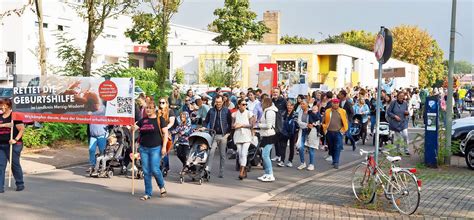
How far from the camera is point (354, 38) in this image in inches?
3777

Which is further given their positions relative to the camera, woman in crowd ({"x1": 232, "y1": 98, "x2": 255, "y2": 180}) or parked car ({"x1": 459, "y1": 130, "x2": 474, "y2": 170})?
parked car ({"x1": 459, "y1": 130, "x2": 474, "y2": 170})

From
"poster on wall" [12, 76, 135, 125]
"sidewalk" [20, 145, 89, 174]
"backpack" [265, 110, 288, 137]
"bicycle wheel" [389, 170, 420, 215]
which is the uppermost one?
"poster on wall" [12, 76, 135, 125]

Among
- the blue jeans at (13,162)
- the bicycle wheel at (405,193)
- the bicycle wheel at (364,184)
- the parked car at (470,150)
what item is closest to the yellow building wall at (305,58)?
the parked car at (470,150)

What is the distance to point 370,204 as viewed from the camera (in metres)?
9.37

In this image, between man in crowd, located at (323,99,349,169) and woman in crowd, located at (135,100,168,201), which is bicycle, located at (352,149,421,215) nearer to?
woman in crowd, located at (135,100,168,201)

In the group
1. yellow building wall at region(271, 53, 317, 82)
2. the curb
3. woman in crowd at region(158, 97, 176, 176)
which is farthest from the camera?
yellow building wall at region(271, 53, 317, 82)

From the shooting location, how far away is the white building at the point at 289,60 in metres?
49.9

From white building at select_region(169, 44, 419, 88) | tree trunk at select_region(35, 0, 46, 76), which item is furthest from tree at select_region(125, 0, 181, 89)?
white building at select_region(169, 44, 419, 88)

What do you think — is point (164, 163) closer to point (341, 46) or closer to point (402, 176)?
point (402, 176)

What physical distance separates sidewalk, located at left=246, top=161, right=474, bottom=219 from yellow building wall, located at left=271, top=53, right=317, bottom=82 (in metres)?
36.6

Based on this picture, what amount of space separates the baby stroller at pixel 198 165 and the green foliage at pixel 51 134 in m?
6.36

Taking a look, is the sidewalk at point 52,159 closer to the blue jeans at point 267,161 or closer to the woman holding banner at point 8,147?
the woman holding banner at point 8,147

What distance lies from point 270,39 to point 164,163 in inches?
2063

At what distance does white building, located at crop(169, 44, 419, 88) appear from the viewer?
49906mm
